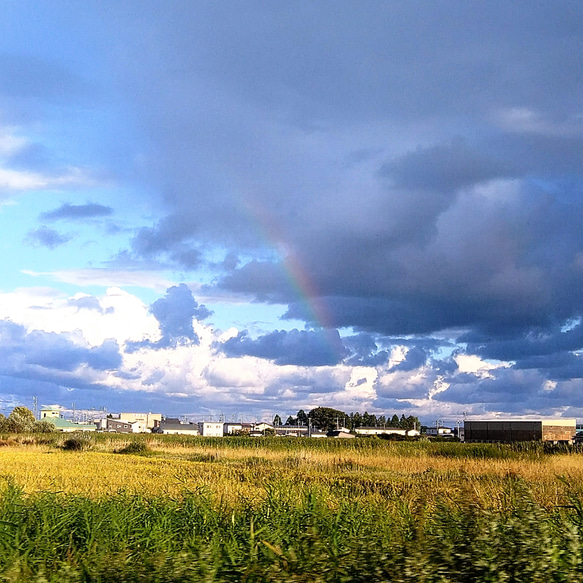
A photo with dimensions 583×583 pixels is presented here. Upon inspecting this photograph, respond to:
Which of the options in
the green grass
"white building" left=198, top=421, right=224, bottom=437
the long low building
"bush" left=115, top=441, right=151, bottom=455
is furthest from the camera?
"white building" left=198, top=421, right=224, bottom=437

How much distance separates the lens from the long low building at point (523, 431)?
91.7 metres

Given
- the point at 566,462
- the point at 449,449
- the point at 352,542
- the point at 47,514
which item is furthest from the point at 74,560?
the point at 449,449

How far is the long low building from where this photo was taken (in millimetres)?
91688

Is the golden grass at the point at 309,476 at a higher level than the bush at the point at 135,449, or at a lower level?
higher

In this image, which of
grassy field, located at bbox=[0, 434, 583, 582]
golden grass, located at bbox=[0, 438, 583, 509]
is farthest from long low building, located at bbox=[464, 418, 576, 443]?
grassy field, located at bbox=[0, 434, 583, 582]

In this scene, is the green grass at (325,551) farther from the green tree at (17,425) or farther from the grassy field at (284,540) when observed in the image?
the green tree at (17,425)

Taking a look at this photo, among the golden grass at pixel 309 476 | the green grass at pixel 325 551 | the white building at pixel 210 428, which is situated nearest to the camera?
the green grass at pixel 325 551

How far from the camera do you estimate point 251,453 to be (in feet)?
170

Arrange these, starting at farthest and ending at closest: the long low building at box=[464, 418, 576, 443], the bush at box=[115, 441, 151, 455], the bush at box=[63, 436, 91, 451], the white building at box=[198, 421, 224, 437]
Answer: the white building at box=[198, 421, 224, 437] < the long low building at box=[464, 418, 576, 443] < the bush at box=[63, 436, 91, 451] < the bush at box=[115, 441, 151, 455]

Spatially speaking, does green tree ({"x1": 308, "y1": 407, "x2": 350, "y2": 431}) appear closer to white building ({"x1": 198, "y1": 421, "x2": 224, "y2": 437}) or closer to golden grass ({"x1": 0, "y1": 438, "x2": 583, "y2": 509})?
white building ({"x1": 198, "y1": 421, "x2": 224, "y2": 437})

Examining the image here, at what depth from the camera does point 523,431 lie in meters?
92.9

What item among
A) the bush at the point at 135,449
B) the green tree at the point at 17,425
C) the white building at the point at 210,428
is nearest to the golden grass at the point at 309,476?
the bush at the point at 135,449

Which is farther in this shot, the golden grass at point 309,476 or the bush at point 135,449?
the bush at point 135,449

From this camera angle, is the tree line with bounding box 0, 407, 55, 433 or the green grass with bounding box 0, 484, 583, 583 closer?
the green grass with bounding box 0, 484, 583, 583
